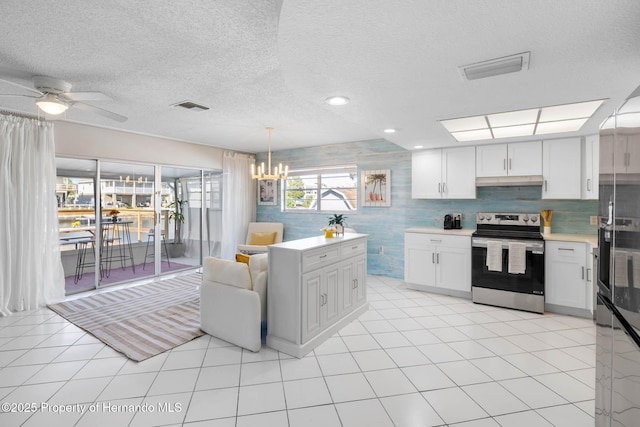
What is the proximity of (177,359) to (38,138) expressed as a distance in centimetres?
366

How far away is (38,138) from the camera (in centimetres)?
406

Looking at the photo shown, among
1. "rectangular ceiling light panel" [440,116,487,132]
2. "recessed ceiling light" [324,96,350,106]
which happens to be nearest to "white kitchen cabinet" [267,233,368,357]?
"recessed ceiling light" [324,96,350,106]

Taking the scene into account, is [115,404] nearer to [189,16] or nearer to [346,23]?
[189,16]

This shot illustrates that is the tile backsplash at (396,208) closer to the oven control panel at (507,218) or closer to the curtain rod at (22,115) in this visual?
the oven control panel at (507,218)

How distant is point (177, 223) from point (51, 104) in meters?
3.53

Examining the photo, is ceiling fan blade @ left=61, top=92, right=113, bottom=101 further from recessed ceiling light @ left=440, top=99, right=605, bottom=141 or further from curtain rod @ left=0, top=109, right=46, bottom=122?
recessed ceiling light @ left=440, top=99, right=605, bottom=141

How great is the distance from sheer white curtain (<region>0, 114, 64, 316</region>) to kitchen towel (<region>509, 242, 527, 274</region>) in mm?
6122

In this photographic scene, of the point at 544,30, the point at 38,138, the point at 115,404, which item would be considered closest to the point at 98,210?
the point at 38,138

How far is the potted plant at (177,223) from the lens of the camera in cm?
604

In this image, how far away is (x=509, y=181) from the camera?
4266mm

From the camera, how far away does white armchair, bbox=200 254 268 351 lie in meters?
2.79

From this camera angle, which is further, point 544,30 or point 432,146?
point 432,146

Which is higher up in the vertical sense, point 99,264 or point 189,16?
point 189,16

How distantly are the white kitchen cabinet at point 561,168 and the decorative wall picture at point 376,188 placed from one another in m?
2.27
